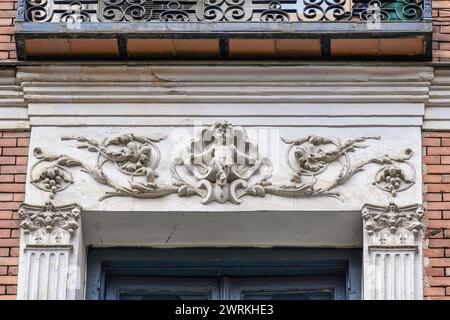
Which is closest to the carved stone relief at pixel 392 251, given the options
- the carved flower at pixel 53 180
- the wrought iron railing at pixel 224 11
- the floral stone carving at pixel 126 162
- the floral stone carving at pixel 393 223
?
the floral stone carving at pixel 393 223

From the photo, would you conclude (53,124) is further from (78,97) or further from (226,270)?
(226,270)

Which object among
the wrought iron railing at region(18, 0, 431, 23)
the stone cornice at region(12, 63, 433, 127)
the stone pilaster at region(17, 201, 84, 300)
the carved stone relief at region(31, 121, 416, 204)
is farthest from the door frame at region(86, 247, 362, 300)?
the wrought iron railing at region(18, 0, 431, 23)

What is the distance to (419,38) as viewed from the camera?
70.4 ft

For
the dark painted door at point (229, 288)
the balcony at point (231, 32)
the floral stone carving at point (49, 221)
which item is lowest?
the dark painted door at point (229, 288)

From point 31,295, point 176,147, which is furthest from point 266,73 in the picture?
point 31,295

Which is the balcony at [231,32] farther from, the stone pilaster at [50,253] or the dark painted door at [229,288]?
the dark painted door at [229,288]

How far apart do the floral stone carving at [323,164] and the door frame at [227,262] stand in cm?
52

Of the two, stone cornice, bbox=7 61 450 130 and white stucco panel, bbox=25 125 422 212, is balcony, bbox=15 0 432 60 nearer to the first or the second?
stone cornice, bbox=7 61 450 130

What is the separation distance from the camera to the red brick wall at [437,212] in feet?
67.8

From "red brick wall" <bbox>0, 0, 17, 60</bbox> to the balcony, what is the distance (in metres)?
0.23

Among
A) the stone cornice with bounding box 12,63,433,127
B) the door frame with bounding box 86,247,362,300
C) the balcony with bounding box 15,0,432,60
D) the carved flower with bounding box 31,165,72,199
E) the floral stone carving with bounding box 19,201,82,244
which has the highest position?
the balcony with bounding box 15,0,432,60

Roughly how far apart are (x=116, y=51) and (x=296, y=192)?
6.20 feet

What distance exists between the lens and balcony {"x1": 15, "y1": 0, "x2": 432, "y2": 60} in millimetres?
21453

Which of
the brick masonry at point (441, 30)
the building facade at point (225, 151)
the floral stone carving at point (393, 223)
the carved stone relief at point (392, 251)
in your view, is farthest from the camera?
the brick masonry at point (441, 30)
